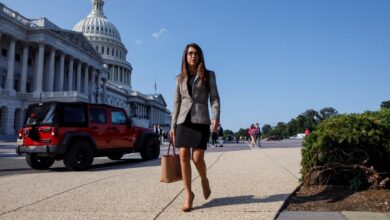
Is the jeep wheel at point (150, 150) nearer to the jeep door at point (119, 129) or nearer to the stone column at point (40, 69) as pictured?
the jeep door at point (119, 129)

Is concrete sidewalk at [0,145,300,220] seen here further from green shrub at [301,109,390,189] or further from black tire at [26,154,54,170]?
black tire at [26,154,54,170]

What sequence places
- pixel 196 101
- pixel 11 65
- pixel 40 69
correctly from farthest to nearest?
pixel 40 69 → pixel 11 65 → pixel 196 101

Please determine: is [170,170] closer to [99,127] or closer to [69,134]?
[69,134]

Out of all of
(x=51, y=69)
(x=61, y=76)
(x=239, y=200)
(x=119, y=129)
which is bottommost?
(x=239, y=200)

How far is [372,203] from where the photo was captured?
518 centimetres

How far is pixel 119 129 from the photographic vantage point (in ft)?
45.9

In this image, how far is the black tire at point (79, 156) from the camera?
1164 centimetres

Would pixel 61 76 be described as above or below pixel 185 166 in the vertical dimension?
above

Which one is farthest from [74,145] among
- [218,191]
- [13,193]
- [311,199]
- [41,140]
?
[311,199]

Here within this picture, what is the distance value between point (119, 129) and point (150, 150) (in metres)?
2.14

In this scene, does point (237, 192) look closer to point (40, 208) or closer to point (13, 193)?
point (40, 208)

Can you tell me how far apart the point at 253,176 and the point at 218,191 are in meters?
2.12

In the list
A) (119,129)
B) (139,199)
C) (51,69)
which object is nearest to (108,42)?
(51,69)

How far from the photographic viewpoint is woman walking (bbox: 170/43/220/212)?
5.11 meters
